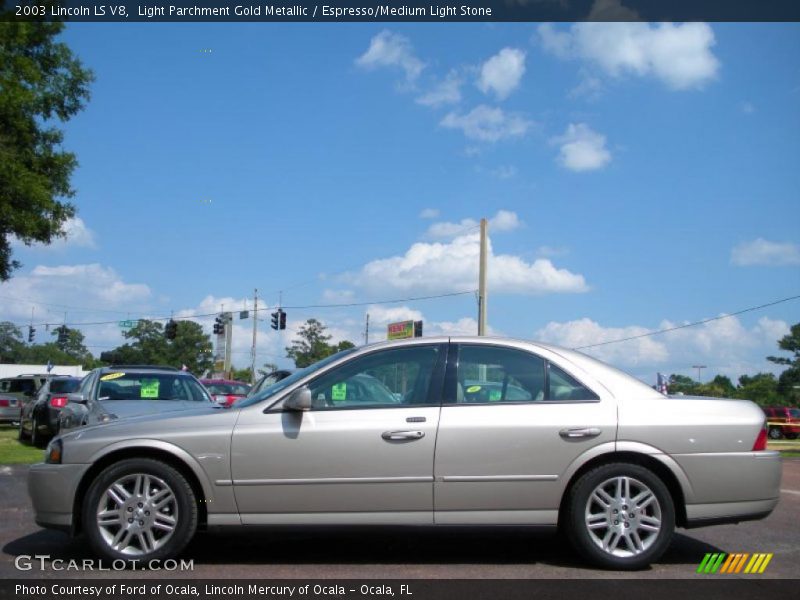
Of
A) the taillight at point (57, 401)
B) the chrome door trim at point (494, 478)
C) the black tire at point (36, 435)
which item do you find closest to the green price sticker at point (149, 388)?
the taillight at point (57, 401)

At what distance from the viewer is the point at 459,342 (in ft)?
18.7

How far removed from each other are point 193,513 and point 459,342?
209 cm

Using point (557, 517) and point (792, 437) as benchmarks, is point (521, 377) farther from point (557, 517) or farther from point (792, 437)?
point (792, 437)

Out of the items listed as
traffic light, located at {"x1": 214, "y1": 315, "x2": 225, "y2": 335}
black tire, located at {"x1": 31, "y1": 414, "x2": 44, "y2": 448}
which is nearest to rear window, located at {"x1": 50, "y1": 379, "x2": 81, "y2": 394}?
black tire, located at {"x1": 31, "y1": 414, "x2": 44, "y2": 448}

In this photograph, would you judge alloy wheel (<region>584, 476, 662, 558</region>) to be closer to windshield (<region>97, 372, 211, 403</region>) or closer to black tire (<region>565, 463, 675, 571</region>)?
black tire (<region>565, 463, 675, 571</region>)

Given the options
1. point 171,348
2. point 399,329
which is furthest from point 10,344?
point 399,329

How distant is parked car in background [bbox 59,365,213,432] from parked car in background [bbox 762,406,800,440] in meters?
35.2

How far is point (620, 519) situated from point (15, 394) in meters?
22.3

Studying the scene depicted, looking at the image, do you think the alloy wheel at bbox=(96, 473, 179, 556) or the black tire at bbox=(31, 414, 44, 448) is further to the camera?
the black tire at bbox=(31, 414, 44, 448)

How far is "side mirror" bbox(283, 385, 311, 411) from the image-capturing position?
5.24 metres

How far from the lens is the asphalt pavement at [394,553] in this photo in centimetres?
514

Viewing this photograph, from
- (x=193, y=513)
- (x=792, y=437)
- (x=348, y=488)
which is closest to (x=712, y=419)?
(x=348, y=488)

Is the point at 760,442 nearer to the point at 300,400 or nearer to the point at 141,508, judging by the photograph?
the point at 300,400
